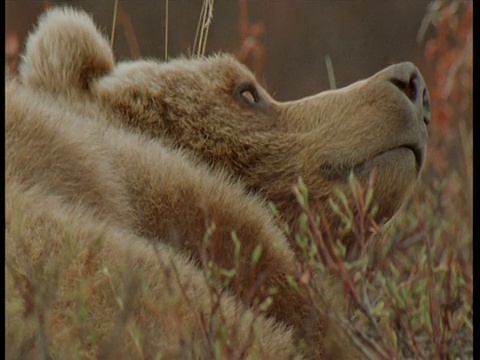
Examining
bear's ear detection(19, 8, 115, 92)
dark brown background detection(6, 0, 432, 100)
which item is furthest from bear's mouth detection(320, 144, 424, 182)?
bear's ear detection(19, 8, 115, 92)

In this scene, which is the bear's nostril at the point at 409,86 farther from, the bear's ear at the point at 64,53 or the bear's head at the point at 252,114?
the bear's ear at the point at 64,53

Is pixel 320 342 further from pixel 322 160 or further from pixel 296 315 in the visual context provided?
pixel 322 160

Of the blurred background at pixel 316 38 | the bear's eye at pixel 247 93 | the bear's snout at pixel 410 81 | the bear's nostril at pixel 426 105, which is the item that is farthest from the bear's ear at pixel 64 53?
the bear's nostril at pixel 426 105

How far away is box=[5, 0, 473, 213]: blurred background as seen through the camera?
337cm

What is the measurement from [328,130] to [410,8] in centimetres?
44

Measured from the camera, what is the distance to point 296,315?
9.67ft

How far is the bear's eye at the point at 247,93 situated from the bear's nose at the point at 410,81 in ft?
1.44

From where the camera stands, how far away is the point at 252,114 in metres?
3.54

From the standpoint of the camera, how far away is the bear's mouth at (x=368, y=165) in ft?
11.0

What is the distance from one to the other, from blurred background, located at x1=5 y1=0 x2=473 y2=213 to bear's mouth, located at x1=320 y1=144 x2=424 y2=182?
13 centimetres

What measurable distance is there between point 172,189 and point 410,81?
85cm

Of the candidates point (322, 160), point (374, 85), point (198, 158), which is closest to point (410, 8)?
point (374, 85)

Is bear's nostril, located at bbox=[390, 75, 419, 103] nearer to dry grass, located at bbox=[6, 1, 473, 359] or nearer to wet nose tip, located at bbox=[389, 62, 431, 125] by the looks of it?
wet nose tip, located at bbox=[389, 62, 431, 125]

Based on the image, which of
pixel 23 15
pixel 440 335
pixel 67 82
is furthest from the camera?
pixel 23 15
